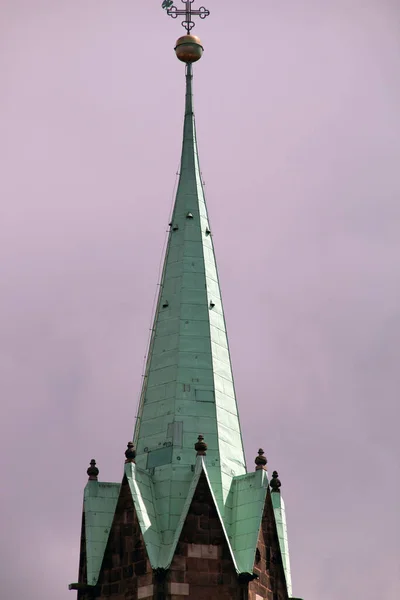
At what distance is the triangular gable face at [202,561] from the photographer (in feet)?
277

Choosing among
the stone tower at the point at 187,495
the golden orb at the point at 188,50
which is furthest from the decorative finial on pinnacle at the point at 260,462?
the golden orb at the point at 188,50

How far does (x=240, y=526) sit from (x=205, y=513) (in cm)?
134

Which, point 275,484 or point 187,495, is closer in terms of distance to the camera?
point 187,495

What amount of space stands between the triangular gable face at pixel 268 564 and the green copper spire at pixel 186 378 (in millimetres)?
1453

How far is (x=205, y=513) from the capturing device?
85.7 m

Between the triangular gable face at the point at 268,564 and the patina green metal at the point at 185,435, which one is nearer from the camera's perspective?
the triangular gable face at the point at 268,564

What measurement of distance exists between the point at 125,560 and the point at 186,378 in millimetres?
6764

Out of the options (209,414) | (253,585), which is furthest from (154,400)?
(253,585)

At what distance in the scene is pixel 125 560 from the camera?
85500 mm

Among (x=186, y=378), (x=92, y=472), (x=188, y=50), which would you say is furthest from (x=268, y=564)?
(x=188, y=50)

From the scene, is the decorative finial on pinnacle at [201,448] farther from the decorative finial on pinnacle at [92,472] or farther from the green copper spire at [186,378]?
the decorative finial on pinnacle at [92,472]

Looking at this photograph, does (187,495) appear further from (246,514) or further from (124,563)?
(124,563)

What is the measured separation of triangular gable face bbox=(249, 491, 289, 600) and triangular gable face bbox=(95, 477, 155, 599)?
3.39 meters

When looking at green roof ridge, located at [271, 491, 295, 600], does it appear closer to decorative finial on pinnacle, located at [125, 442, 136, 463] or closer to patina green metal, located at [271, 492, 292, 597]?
patina green metal, located at [271, 492, 292, 597]
